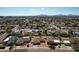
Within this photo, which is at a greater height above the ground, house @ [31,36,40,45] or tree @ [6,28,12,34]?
tree @ [6,28,12,34]

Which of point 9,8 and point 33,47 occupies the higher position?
point 9,8

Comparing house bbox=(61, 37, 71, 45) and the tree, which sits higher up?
the tree

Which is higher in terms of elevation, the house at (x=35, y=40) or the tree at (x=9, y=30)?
the tree at (x=9, y=30)

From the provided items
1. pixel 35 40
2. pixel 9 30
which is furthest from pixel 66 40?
pixel 9 30

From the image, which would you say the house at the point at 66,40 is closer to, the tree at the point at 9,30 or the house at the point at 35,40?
the house at the point at 35,40

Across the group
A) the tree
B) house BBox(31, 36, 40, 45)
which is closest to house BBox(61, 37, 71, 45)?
house BBox(31, 36, 40, 45)

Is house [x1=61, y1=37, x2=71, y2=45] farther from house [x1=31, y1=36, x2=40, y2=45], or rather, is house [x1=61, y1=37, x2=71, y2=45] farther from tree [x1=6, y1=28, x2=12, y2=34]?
tree [x1=6, y1=28, x2=12, y2=34]

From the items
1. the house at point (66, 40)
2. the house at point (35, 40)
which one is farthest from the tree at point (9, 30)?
the house at point (66, 40)

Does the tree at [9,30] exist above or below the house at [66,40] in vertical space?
above
